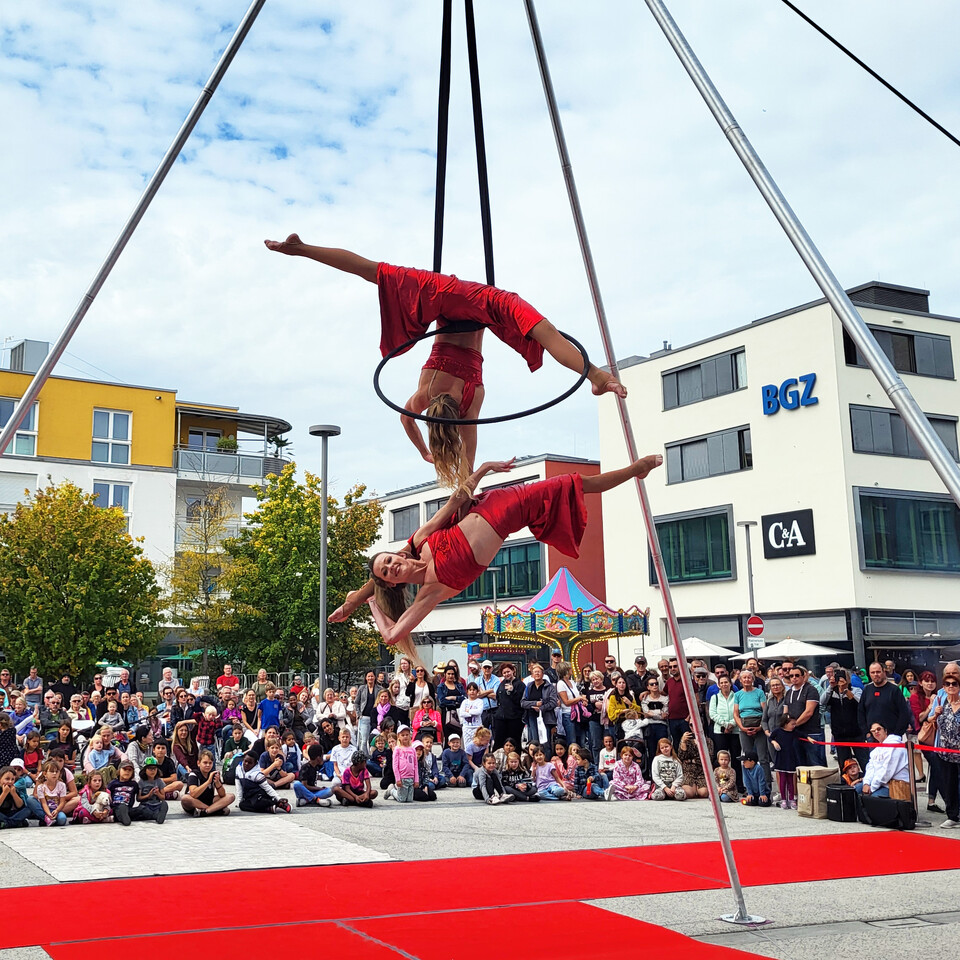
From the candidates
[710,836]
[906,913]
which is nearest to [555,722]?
[710,836]

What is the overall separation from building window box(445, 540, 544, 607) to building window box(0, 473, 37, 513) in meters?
12.7

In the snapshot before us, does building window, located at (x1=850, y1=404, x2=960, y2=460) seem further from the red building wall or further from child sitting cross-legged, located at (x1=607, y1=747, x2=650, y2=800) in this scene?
child sitting cross-legged, located at (x1=607, y1=747, x2=650, y2=800)

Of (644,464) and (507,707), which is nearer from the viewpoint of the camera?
(644,464)

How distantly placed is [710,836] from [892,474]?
55.7 feet

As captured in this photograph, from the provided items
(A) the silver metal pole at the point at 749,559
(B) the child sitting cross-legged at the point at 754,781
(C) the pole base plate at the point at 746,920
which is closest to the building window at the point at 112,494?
(A) the silver metal pole at the point at 749,559

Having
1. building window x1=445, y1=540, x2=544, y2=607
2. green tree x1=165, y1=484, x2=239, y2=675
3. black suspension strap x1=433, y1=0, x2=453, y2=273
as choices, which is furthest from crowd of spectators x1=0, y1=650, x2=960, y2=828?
building window x1=445, y1=540, x2=544, y2=607

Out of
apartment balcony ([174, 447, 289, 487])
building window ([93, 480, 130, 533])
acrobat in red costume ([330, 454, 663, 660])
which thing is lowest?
acrobat in red costume ([330, 454, 663, 660])

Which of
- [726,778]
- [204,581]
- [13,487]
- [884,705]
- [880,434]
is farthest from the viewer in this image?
[13,487]

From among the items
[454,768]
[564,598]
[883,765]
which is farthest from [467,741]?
[564,598]

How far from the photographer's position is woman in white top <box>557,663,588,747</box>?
1460 centimetres

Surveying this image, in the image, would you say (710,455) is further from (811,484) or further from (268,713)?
(268,713)

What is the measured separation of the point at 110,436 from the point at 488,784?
70.0 feet

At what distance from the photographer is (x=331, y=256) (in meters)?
4.62

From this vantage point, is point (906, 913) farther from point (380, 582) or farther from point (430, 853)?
point (380, 582)
